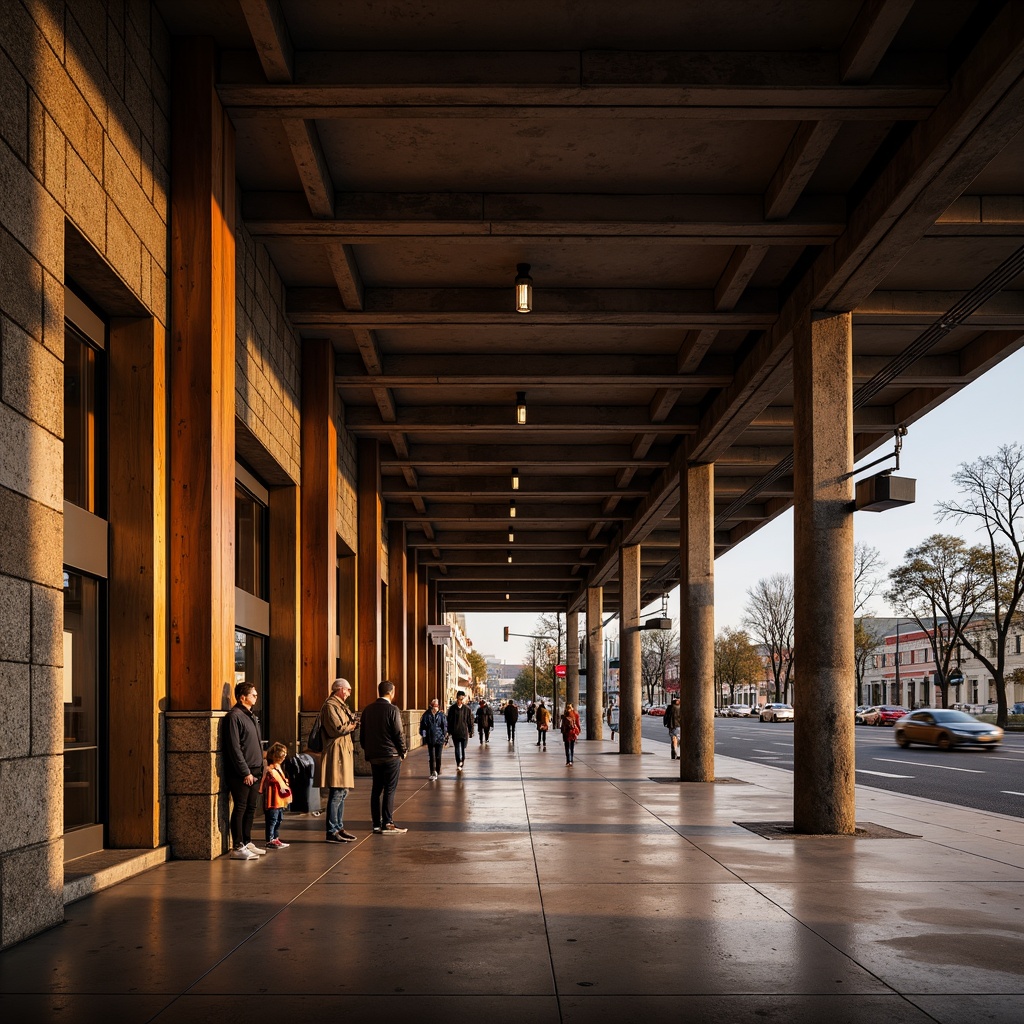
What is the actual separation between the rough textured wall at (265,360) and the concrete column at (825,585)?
6779 millimetres

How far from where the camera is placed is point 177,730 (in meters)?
10.8

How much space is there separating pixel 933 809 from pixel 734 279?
323 inches

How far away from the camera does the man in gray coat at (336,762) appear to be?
12844 mm

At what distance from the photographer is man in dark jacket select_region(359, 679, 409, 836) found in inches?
522

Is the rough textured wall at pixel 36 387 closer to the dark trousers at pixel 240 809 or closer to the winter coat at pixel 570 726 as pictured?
the dark trousers at pixel 240 809

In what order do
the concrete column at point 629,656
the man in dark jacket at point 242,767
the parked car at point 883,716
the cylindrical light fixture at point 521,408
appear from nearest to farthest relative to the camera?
the man in dark jacket at point 242,767 → the cylindrical light fixture at point 521,408 → the concrete column at point 629,656 → the parked car at point 883,716

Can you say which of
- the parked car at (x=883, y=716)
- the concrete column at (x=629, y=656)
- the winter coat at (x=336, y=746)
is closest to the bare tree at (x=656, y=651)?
the parked car at (x=883, y=716)

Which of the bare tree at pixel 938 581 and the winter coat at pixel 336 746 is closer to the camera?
the winter coat at pixel 336 746

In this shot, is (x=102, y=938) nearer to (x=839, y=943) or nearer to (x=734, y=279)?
(x=839, y=943)

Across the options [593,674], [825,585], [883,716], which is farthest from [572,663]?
[825,585]

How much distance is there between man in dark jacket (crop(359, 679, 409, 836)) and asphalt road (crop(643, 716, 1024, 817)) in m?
9.40

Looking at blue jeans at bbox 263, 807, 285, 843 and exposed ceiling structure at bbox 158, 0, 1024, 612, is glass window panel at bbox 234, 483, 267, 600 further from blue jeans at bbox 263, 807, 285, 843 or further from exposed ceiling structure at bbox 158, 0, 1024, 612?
blue jeans at bbox 263, 807, 285, 843

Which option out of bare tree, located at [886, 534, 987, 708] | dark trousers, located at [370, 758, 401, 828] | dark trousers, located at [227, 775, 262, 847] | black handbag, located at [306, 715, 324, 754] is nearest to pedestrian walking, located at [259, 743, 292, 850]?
dark trousers, located at [227, 775, 262, 847]

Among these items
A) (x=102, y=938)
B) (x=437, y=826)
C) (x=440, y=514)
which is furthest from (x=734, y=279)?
(x=440, y=514)
